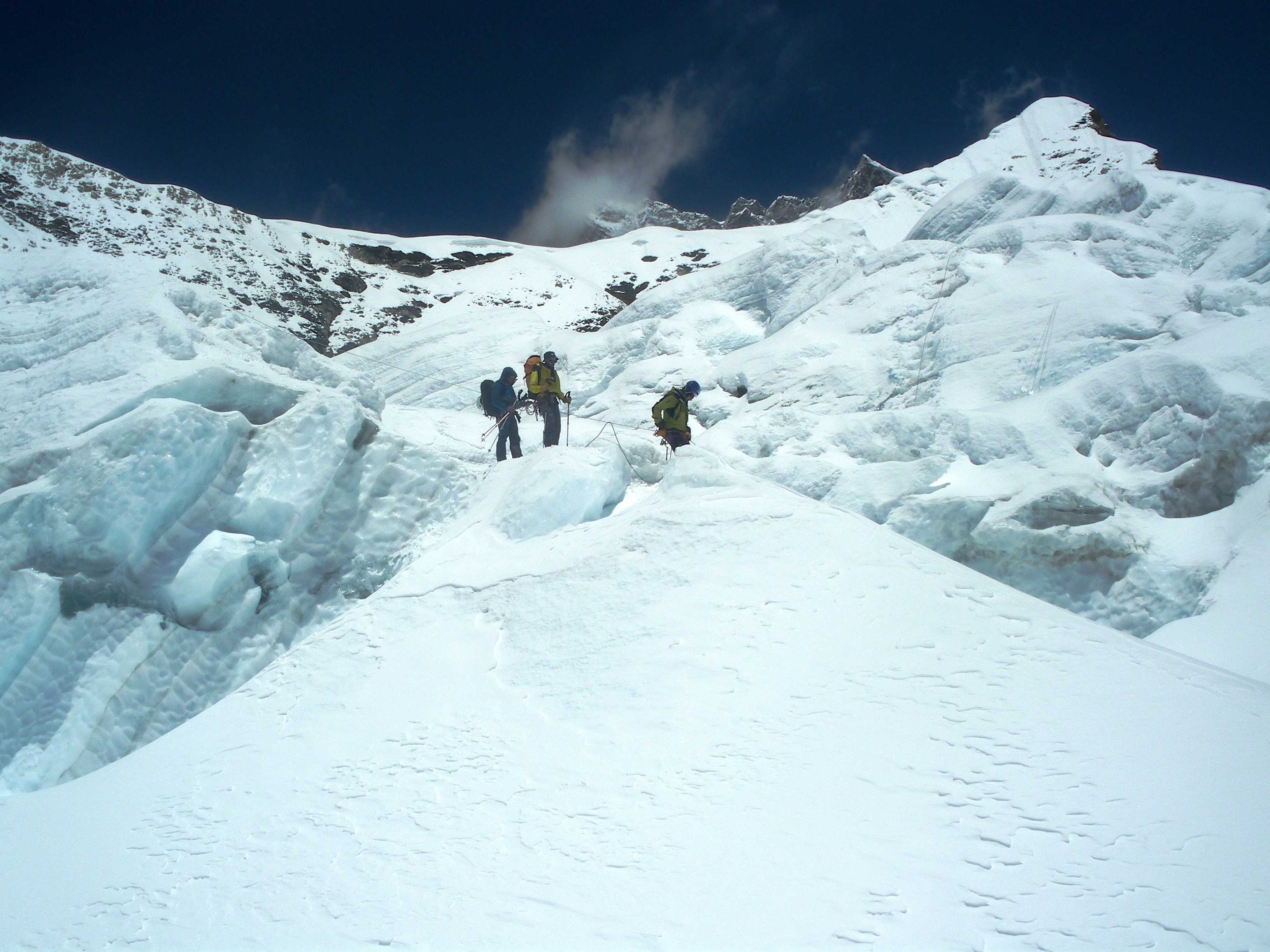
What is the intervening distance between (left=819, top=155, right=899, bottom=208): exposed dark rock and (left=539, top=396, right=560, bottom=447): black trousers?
45.7 metres

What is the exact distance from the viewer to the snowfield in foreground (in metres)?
2.84

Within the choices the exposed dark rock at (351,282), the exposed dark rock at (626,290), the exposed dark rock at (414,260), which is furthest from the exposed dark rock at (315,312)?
the exposed dark rock at (626,290)

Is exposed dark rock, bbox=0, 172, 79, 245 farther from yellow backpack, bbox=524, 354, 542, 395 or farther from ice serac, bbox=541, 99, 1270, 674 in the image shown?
yellow backpack, bbox=524, 354, 542, 395

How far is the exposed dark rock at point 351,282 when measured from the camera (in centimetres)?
4081

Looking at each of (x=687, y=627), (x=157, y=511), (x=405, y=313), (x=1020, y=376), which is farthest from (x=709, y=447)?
(x=405, y=313)

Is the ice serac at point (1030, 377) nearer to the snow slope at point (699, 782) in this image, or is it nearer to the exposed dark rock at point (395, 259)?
the snow slope at point (699, 782)

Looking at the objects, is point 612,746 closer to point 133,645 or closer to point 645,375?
point 133,645

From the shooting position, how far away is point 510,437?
10320mm

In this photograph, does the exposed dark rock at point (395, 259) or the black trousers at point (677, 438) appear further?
the exposed dark rock at point (395, 259)

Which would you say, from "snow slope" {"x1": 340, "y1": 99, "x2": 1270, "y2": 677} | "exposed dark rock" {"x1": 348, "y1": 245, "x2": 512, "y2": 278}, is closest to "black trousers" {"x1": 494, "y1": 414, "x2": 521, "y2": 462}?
"snow slope" {"x1": 340, "y1": 99, "x2": 1270, "y2": 677}

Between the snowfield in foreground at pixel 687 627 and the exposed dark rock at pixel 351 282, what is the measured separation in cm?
3126

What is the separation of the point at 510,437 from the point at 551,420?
741 mm

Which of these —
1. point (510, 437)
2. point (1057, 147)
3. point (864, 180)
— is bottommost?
point (510, 437)

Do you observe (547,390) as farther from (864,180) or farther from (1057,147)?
(864,180)
